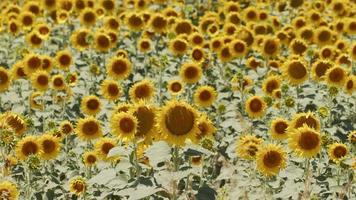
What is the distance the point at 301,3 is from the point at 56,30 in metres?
5.10

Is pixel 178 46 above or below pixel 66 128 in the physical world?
above

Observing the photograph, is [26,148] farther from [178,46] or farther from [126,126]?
[178,46]

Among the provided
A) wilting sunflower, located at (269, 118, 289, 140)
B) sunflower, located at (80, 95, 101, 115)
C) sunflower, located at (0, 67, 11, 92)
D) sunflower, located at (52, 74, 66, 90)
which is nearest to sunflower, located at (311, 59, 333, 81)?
wilting sunflower, located at (269, 118, 289, 140)

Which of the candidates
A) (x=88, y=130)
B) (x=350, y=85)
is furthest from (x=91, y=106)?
(x=350, y=85)

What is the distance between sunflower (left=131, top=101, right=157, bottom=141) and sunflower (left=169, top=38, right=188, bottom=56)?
496 centimetres

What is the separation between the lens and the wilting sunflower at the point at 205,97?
27.6 ft

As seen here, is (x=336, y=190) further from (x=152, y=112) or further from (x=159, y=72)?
(x=159, y=72)

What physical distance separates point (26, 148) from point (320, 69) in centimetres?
423

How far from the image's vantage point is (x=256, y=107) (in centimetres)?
796

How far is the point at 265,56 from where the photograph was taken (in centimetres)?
1042

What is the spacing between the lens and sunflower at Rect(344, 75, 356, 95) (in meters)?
8.44

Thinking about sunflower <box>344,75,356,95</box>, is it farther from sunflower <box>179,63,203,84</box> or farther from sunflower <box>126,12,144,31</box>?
sunflower <box>126,12,144,31</box>

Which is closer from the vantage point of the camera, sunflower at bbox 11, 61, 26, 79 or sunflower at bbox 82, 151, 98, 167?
sunflower at bbox 82, 151, 98, 167

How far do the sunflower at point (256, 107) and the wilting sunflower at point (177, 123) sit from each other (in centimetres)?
314
